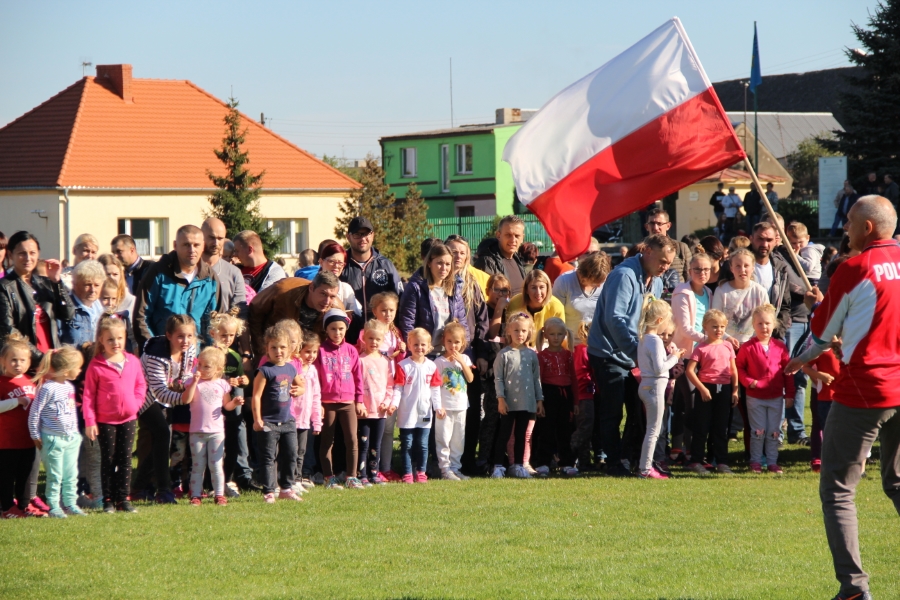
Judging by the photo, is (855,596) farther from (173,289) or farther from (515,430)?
Result: (173,289)

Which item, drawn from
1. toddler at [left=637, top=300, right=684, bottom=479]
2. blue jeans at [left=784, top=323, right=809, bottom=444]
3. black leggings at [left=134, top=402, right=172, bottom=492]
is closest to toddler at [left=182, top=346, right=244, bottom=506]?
black leggings at [left=134, top=402, right=172, bottom=492]

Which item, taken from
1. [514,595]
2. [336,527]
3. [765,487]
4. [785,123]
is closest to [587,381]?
[765,487]

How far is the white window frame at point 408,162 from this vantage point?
68625 mm

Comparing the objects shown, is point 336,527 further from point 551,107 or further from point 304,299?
point 551,107

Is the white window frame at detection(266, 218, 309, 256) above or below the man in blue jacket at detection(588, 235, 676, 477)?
above

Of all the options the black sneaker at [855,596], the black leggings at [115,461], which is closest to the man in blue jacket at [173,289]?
the black leggings at [115,461]

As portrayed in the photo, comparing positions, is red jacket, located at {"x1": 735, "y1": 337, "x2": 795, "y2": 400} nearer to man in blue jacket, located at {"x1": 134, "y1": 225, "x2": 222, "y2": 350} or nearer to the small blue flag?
man in blue jacket, located at {"x1": 134, "y1": 225, "x2": 222, "y2": 350}

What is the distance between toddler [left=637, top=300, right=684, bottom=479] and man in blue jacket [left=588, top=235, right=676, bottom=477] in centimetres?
12

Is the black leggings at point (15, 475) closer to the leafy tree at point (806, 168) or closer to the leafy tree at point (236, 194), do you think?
the leafy tree at point (236, 194)

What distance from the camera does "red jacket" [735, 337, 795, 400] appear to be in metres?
9.83

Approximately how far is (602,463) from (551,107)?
13.0 feet

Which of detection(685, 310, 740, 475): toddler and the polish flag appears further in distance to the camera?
detection(685, 310, 740, 475): toddler

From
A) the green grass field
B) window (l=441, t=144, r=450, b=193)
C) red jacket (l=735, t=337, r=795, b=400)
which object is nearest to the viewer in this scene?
the green grass field

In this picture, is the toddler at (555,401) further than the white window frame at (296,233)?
No
